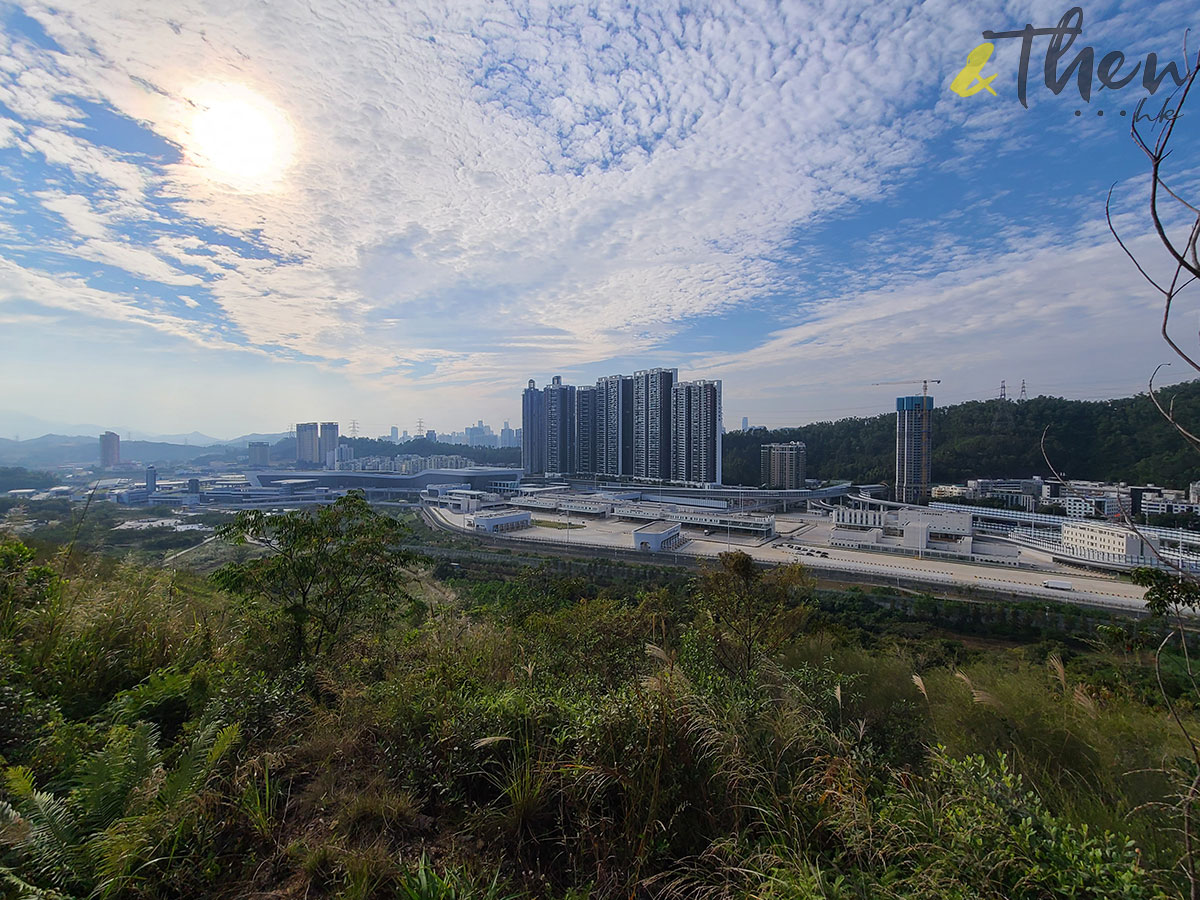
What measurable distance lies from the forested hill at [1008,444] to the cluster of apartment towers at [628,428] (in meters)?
3.56

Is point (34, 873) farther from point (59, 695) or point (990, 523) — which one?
point (990, 523)

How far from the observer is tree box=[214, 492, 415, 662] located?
8.46ft

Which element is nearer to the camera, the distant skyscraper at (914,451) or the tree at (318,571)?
the tree at (318,571)

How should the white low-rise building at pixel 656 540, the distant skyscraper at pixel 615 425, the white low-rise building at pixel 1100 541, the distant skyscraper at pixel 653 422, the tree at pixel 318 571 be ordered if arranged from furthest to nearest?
the distant skyscraper at pixel 615 425
the distant skyscraper at pixel 653 422
the white low-rise building at pixel 656 540
the white low-rise building at pixel 1100 541
the tree at pixel 318 571

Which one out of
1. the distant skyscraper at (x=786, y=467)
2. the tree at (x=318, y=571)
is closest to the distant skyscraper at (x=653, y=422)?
the distant skyscraper at (x=786, y=467)

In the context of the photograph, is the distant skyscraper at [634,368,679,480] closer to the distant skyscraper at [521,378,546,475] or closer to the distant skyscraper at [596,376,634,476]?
the distant skyscraper at [596,376,634,476]

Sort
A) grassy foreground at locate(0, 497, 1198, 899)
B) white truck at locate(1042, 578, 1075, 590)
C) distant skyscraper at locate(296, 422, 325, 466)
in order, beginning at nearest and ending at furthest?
grassy foreground at locate(0, 497, 1198, 899), white truck at locate(1042, 578, 1075, 590), distant skyscraper at locate(296, 422, 325, 466)

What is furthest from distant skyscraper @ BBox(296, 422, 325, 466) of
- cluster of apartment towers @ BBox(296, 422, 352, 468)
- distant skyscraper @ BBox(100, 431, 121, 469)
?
distant skyscraper @ BBox(100, 431, 121, 469)

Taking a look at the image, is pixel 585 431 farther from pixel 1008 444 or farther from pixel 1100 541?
pixel 1100 541

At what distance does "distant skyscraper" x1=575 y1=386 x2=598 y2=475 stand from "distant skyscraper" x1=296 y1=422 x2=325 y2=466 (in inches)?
859

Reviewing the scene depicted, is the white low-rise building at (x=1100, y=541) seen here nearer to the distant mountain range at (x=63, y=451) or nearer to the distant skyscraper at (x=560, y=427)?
the distant skyscraper at (x=560, y=427)

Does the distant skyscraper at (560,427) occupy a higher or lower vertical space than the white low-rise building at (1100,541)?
higher

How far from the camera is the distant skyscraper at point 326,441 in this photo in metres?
40.1

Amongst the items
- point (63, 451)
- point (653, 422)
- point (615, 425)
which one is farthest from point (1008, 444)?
point (63, 451)
